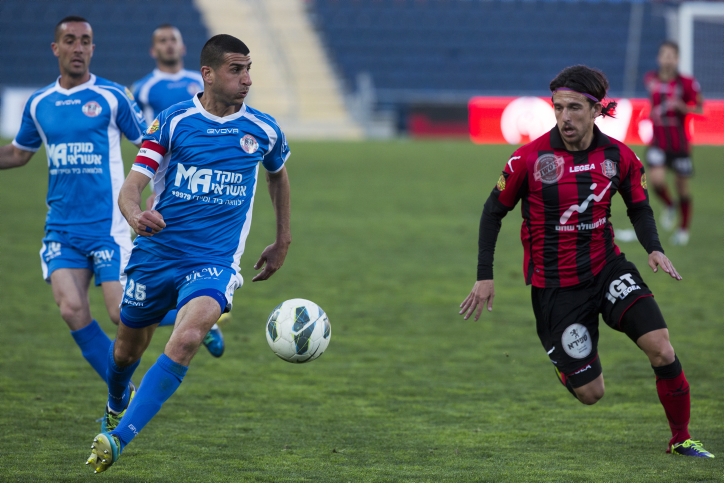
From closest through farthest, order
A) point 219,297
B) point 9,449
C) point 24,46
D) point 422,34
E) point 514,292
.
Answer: point 219,297 → point 9,449 → point 514,292 → point 24,46 → point 422,34

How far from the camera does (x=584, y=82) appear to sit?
4.33 meters

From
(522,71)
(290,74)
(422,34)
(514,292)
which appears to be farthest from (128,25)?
(514,292)

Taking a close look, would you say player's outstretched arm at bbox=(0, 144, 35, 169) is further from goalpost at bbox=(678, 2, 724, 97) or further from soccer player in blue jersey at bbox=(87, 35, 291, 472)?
goalpost at bbox=(678, 2, 724, 97)

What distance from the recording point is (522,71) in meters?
35.0

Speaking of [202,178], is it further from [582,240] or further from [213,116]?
[582,240]

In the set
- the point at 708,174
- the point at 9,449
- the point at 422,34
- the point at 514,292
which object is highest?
the point at 422,34

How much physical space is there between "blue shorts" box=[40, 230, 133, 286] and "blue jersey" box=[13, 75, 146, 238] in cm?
5

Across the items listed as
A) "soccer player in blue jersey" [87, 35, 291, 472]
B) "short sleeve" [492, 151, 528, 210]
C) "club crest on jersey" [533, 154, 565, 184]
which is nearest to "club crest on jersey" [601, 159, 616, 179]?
"club crest on jersey" [533, 154, 565, 184]

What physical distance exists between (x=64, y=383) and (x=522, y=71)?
31.6m

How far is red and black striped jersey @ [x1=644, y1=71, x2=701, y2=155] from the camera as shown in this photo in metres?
12.4

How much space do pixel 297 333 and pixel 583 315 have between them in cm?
154

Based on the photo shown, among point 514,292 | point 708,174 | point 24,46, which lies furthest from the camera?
point 24,46

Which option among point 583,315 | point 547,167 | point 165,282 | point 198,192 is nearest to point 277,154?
point 198,192

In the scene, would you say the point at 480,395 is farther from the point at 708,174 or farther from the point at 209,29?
the point at 209,29
